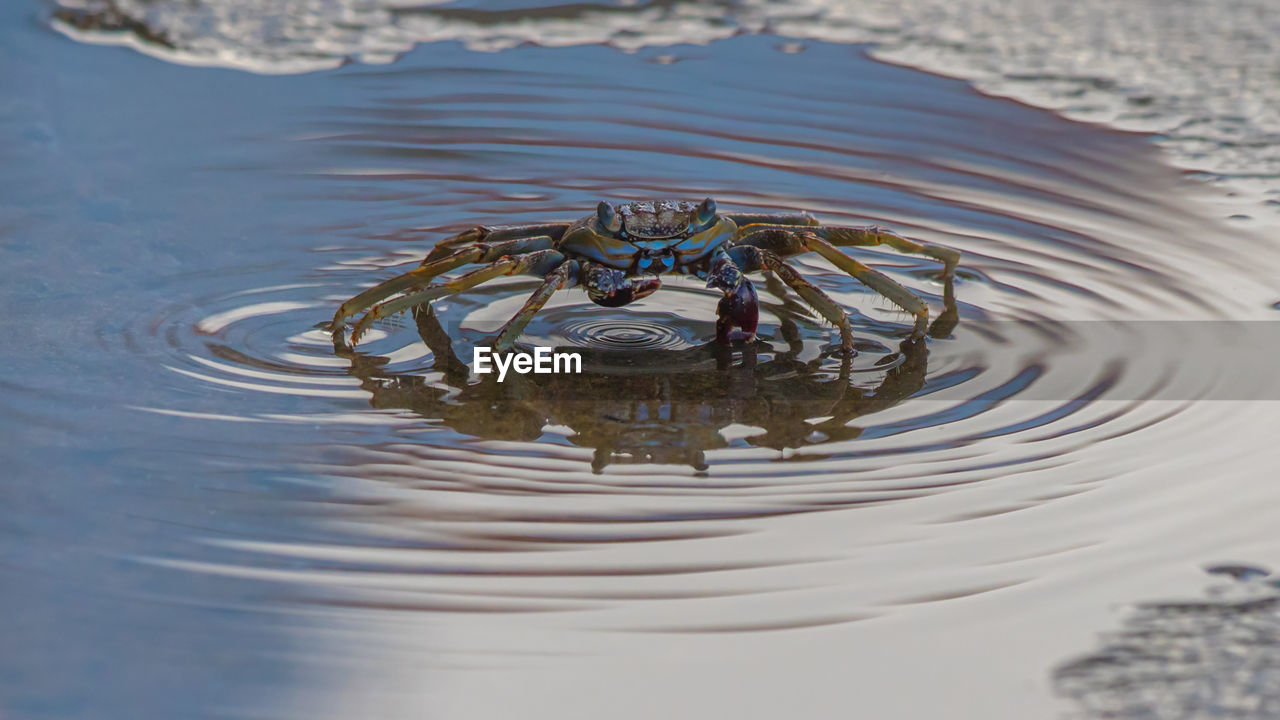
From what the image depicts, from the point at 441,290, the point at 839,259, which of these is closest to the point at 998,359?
the point at 839,259

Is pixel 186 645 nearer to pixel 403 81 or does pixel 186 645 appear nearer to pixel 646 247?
pixel 646 247

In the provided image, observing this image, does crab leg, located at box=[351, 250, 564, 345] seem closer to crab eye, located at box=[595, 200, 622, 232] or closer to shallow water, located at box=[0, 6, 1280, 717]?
shallow water, located at box=[0, 6, 1280, 717]

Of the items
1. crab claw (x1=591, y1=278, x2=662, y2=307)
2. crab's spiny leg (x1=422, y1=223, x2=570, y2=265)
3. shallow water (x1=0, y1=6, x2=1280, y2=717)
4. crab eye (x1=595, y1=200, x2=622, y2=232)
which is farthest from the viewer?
crab's spiny leg (x1=422, y1=223, x2=570, y2=265)

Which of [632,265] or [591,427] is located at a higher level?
[632,265]

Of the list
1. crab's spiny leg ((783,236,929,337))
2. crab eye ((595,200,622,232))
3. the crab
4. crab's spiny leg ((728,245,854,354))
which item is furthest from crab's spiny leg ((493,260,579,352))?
crab's spiny leg ((783,236,929,337))

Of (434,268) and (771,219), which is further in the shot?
(771,219)

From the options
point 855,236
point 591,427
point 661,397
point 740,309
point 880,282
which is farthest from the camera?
point 855,236

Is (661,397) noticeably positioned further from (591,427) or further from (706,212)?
(706,212)

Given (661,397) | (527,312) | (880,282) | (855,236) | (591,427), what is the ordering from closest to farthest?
(591,427)
(661,397)
(527,312)
(880,282)
(855,236)

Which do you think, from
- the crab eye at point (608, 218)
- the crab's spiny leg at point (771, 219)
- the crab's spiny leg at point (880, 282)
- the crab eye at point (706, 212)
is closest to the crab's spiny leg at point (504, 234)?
the crab eye at point (608, 218)

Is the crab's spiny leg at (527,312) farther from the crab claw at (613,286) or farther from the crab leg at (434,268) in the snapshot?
the crab leg at (434,268)
